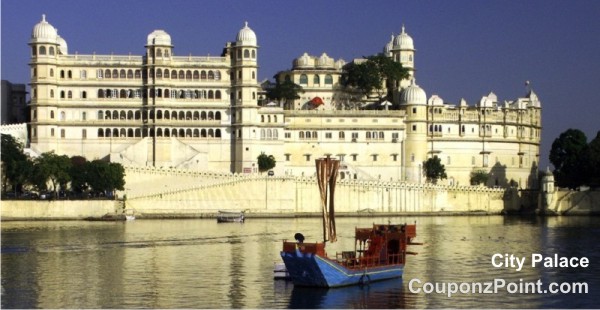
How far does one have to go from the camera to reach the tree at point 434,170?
3996 inches

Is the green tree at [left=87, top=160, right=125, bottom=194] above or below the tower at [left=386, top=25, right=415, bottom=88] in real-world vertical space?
below

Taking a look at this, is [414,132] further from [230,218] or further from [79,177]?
[79,177]

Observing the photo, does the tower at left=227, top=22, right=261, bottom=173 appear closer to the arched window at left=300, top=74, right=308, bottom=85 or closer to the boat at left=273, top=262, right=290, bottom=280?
the arched window at left=300, top=74, right=308, bottom=85

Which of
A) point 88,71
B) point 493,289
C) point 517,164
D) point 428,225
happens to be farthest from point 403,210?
point 493,289

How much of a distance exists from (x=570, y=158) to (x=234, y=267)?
185ft

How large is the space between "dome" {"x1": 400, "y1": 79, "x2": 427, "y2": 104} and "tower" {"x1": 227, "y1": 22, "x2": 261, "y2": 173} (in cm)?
1505

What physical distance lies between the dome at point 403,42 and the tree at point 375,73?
3391mm

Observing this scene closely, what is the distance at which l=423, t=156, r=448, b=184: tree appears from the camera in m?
102

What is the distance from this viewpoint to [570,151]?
102 metres

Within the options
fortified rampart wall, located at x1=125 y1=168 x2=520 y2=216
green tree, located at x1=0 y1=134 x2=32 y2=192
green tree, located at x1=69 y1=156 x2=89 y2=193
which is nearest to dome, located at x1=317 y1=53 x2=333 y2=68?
fortified rampart wall, located at x1=125 y1=168 x2=520 y2=216

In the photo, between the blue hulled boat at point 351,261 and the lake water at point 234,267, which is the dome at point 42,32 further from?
the blue hulled boat at point 351,261

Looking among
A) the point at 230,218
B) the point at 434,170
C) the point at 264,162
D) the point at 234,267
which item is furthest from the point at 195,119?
the point at 234,267

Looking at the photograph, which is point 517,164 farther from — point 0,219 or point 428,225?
point 0,219

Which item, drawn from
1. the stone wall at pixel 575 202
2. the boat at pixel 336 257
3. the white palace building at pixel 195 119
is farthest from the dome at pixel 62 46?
the boat at pixel 336 257
